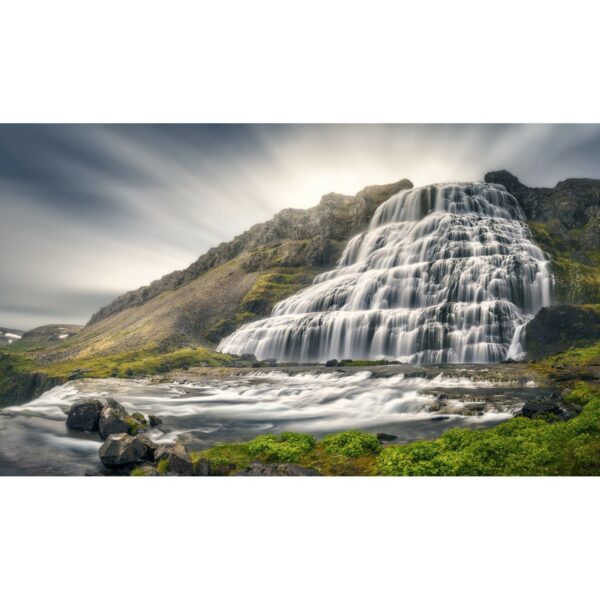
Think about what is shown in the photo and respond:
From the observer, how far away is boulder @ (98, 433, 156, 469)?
8039mm

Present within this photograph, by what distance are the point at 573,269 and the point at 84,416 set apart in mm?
14828

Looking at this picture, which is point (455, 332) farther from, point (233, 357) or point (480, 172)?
point (233, 357)

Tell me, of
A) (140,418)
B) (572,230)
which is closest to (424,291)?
(572,230)

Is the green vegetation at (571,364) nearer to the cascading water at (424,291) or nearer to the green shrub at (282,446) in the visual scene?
the cascading water at (424,291)

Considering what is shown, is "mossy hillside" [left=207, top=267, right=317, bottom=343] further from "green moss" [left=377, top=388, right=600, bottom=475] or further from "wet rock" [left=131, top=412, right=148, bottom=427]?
"green moss" [left=377, top=388, right=600, bottom=475]

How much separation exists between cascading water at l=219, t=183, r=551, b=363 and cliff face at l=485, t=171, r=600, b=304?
487 mm

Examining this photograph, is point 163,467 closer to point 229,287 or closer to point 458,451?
point 458,451

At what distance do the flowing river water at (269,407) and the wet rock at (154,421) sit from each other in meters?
0.12

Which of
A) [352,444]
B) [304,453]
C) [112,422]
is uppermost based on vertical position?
[352,444]

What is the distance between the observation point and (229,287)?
24516 mm

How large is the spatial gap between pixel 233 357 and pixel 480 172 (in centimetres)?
954

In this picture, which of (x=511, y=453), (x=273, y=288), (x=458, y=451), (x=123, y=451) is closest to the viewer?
(x=511, y=453)

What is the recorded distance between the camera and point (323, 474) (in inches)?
292

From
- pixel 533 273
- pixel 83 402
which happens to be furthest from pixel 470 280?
pixel 83 402
